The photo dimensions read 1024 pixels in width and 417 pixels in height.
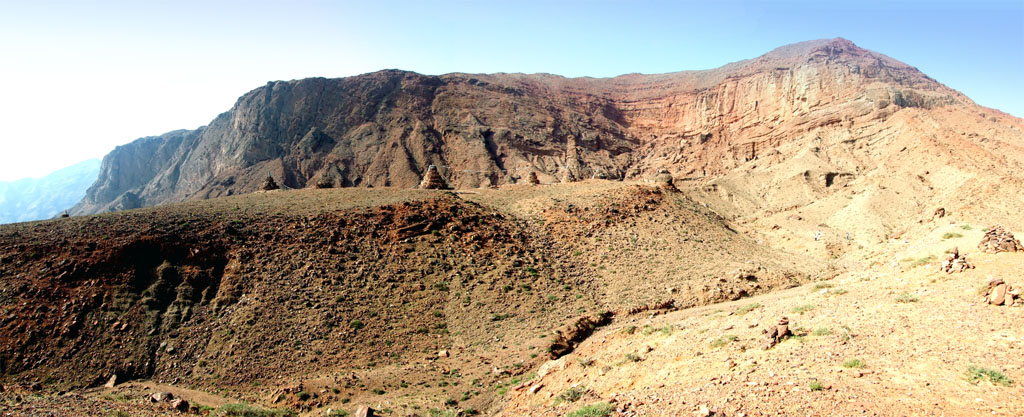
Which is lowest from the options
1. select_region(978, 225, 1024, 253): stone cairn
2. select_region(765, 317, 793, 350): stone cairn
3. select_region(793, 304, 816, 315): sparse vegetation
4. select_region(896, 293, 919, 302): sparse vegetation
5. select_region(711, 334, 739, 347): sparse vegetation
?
select_region(711, 334, 739, 347): sparse vegetation

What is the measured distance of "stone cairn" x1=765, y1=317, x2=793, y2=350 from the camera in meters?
10.1

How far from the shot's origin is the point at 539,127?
283 ft

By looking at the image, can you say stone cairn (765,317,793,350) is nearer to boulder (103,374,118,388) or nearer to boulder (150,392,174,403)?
boulder (150,392,174,403)

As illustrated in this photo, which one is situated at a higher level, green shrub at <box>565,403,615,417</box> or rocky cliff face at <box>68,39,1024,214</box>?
rocky cliff face at <box>68,39,1024,214</box>

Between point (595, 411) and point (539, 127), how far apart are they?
79.8m

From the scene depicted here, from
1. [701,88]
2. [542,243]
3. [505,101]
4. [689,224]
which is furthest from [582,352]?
[701,88]

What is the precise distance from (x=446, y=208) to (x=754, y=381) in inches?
820

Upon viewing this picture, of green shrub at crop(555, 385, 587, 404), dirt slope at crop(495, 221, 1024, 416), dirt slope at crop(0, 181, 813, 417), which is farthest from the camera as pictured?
dirt slope at crop(0, 181, 813, 417)

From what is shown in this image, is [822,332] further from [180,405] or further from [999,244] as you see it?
[180,405]

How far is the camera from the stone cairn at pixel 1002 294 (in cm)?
968

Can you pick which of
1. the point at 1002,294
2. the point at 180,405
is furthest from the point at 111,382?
the point at 1002,294

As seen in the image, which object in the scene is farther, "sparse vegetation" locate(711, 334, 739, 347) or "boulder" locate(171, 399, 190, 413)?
"boulder" locate(171, 399, 190, 413)

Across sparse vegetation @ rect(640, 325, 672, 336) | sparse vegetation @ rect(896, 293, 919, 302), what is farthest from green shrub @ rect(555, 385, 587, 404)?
sparse vegetation @ rect(896, 293, 919, 302)

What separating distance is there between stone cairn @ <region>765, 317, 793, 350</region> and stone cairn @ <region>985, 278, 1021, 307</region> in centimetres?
408
